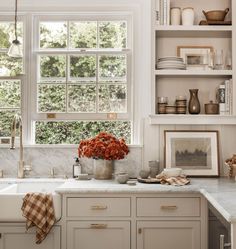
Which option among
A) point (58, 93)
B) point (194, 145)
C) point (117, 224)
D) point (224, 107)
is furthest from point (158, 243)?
point (58, 93)

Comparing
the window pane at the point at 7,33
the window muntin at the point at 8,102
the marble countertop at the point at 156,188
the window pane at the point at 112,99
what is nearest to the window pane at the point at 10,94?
the window muntin at the point at 8,102

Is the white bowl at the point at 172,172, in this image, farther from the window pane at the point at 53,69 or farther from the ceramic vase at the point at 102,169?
the window pane at the point at 53,69

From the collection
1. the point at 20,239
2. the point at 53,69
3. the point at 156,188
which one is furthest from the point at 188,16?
the point at 20,239

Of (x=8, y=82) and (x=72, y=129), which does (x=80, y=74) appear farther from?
(x=8, y=82)

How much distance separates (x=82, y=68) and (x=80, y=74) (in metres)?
0.06

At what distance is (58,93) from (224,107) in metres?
1.47

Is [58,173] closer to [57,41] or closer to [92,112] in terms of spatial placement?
[92,112]

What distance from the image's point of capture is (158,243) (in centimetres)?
300

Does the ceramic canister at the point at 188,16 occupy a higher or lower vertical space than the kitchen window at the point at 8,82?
higher

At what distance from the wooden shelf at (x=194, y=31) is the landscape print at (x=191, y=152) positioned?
2.99 ft

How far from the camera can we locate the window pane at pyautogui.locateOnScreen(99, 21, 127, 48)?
3.85 meters

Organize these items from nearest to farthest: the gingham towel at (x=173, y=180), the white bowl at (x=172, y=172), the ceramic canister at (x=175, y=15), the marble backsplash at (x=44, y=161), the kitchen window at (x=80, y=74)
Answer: the gingham towel at (x=173, y=180) < the white bowl at (x=172, y=172) < the ceramic canister at (x=175, y=15) < the marble backsplash at (x=44, y=161) < the kitchen window at (x=80, y=74)

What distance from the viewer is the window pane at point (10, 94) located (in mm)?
3828

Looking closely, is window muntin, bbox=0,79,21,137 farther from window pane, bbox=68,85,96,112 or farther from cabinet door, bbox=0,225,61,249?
cabinet door, bbox=0,225,61,249
